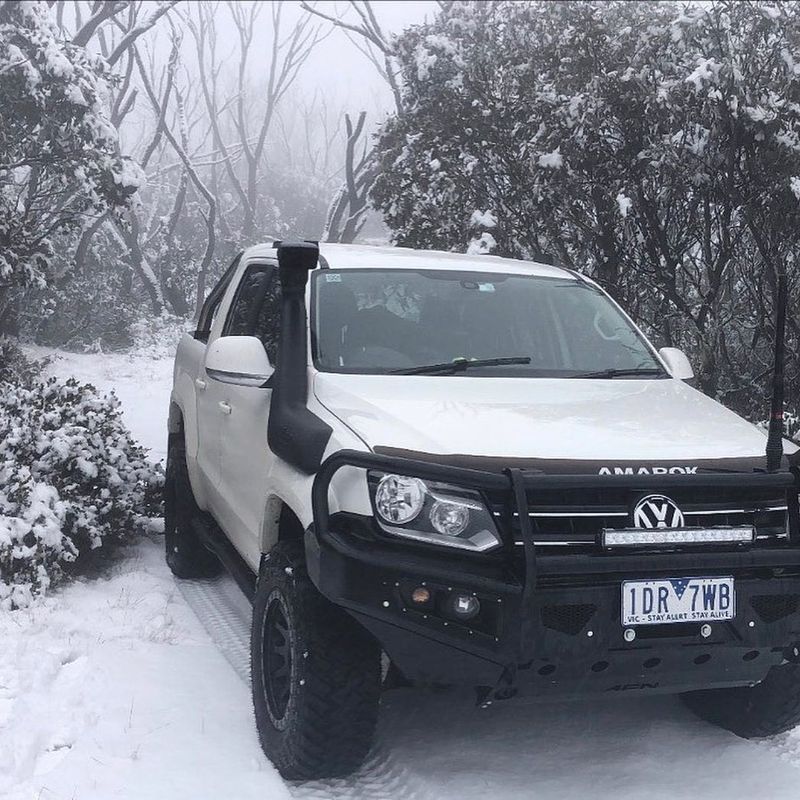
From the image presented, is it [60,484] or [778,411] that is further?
[60,484]

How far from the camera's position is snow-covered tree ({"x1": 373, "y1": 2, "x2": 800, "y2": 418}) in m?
8.60

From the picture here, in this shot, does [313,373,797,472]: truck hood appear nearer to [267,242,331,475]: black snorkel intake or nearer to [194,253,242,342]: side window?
[267,242,331,475]: black snorkel intake

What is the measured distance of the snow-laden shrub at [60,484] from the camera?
17.0 feet

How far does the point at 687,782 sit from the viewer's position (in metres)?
3.51

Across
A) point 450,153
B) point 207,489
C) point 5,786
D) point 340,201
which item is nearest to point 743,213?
point 450,153

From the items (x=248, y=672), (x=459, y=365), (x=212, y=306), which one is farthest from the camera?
(x=212, y=306)

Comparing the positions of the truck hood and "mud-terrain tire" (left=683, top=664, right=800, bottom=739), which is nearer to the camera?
the truck hood

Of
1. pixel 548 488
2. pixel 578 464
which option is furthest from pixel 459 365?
pixel 548 488

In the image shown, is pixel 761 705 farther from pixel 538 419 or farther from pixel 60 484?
pixel 60 484

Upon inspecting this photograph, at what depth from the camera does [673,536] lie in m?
3.00

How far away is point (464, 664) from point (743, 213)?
268 inches

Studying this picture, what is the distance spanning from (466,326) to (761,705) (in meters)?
1.80

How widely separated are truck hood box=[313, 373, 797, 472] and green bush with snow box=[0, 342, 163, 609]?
7.62ft

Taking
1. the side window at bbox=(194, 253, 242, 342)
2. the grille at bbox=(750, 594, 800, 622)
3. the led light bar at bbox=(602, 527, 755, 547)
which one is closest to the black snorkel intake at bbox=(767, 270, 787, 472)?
the led light bar at bbox=(602, 527, 755, 547)
